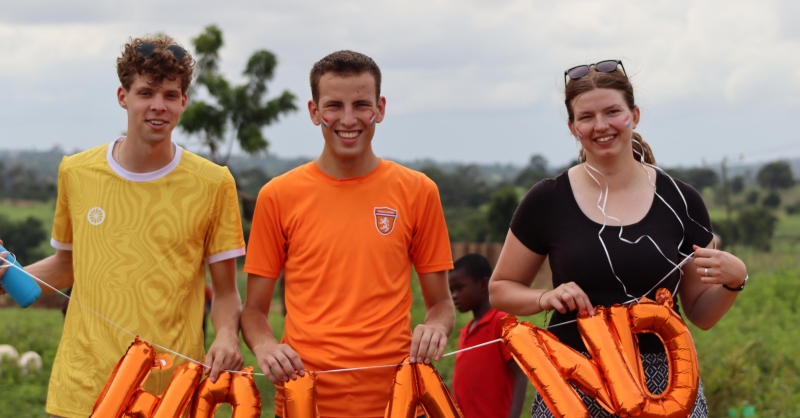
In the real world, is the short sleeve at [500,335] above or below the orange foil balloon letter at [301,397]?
below

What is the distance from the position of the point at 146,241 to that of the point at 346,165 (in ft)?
2.89

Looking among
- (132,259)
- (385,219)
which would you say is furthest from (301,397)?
(132,259)

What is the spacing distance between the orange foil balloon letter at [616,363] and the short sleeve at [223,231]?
4.09 feet

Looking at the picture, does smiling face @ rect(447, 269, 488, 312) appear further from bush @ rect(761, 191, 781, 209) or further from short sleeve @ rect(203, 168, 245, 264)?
bush @ rect(761, 191, 781, 209)

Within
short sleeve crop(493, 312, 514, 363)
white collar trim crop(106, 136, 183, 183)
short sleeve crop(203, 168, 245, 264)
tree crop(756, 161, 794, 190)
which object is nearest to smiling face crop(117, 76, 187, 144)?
white collar trim crop(106, 136, 183, 183)

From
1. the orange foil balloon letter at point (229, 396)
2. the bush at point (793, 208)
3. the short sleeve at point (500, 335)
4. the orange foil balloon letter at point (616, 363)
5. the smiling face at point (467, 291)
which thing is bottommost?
the bush at point (793, 208)

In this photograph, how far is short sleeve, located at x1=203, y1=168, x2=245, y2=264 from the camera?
11.6 ft

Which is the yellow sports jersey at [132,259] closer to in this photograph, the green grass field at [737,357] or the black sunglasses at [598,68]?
the black sunglasses at [598,68]

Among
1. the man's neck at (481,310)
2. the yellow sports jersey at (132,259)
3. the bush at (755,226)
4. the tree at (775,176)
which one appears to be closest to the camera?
the yellow sports jersey at (132,259)

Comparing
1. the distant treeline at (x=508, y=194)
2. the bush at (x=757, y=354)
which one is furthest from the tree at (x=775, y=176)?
the bush at (x=757, y=354)

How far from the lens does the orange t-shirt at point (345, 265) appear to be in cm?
329

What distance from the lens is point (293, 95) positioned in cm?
1330

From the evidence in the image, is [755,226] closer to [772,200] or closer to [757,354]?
[772,200]

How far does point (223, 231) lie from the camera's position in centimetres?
353
